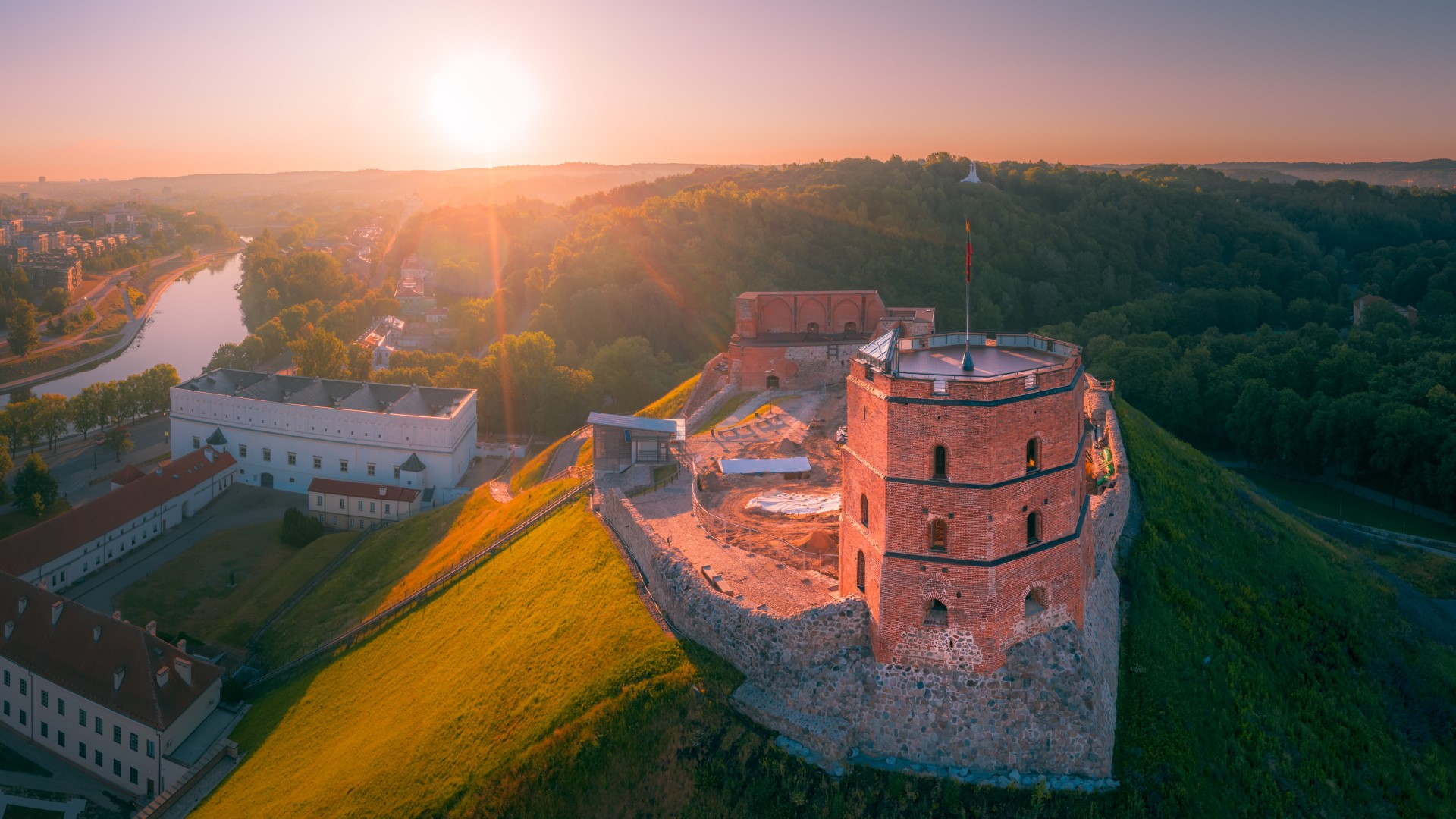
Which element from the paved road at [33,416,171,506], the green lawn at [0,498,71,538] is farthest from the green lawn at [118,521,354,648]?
the paved road at [33,416,171,506]

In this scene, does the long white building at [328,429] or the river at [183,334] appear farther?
the river at [183,334]

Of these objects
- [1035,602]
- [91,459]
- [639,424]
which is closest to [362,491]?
[639,424]

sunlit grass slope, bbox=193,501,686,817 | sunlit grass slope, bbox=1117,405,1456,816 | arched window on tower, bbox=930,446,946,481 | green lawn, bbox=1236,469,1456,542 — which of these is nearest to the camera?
arched window on tower, bbox=930,446,946,481

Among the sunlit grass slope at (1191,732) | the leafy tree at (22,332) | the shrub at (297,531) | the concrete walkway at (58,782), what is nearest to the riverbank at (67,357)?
the leafy tree at (22,332)

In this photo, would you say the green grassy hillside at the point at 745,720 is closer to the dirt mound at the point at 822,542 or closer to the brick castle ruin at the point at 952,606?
the brick castle ruin at the point at 952,606

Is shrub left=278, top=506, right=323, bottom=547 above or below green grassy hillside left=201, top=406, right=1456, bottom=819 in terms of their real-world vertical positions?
below

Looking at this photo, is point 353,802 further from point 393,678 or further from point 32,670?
point 32,670

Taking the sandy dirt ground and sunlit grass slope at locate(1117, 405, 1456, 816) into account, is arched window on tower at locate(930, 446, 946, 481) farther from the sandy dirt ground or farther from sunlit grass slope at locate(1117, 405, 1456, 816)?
sunlit grass slope at locate(1117, 405, 1456, 816)
